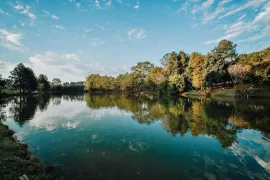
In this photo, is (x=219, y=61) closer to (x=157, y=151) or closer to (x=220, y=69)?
(x=220, y=69)

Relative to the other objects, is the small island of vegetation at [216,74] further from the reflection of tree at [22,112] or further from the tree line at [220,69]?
the reflection of tree at [22,112]

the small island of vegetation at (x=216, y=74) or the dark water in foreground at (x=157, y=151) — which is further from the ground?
the small island of vegetation at (x=216, y=74)

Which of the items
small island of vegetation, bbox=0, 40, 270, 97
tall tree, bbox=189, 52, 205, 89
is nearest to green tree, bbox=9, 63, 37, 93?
small island of vegetation, bbox=0, 40, 270, 97

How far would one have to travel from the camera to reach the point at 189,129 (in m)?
18.2

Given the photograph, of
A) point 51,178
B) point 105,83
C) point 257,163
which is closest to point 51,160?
point 51,178

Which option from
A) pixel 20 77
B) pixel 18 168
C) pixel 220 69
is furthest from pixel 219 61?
pixel 20 77

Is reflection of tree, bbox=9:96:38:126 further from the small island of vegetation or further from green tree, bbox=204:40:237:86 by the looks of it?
green tree, bbox=204:40:237:86

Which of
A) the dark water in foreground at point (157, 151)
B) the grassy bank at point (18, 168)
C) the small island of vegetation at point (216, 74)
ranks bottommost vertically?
the dark water in foreground at point (157, 151)

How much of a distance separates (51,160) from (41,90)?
494 feet

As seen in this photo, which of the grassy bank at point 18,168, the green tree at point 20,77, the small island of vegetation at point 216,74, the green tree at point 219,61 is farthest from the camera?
the green tree at point 20,77

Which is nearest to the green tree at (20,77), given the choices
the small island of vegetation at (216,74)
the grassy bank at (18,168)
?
the small island of vegetation at (216,74)

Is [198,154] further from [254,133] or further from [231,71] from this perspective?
[231,71]

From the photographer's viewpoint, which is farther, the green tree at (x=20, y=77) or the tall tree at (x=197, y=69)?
the green tree at (x=20, y=77)

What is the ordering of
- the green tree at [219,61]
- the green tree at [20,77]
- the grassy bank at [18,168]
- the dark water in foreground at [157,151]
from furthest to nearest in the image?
the green tree at [20,77] < the green tree at [219,61] < the dark water in foreground at [157,151] < the grassy bank at [18,168]
